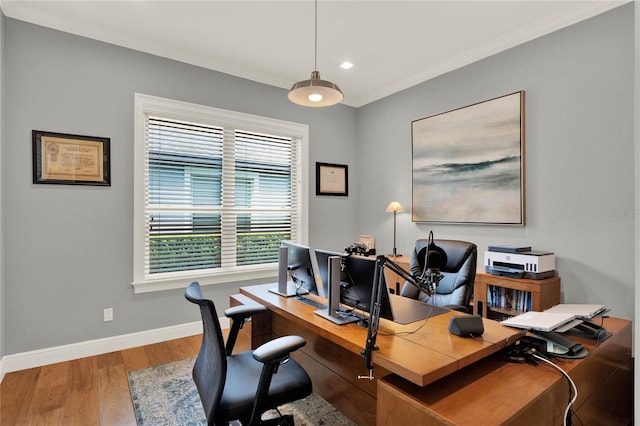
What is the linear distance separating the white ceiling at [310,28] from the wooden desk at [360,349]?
7.52ft

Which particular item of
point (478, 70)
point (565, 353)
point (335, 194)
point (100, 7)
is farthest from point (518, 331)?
point (100, 7)

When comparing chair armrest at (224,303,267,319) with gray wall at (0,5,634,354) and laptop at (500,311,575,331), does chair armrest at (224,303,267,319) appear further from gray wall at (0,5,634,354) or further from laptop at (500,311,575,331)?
gray wall at (0,5,634,354)

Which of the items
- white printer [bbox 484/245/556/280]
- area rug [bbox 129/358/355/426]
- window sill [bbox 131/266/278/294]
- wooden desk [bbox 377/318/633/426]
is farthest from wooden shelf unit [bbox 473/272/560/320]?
window sill [bbox 131/266/278/294]

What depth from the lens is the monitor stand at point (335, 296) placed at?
1801mm

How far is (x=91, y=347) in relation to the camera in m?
3.02

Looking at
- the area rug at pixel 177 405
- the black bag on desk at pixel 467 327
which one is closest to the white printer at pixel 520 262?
the black bag on desk at pixel 467 327

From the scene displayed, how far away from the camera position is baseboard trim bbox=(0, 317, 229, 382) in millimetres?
2729

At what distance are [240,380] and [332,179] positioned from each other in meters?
3.33

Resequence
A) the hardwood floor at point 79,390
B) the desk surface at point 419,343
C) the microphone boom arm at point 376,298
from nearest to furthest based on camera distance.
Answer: the desk surface at point 419,343 → the microphone boom arm at point 376,298 → the hardwood floor at point 79,390

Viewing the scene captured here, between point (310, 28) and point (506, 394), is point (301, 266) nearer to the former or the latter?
point (506, 394)

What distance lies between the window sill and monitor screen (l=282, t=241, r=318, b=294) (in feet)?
5.20

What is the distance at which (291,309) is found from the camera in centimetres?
205

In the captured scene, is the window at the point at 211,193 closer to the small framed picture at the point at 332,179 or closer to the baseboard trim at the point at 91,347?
the small framed picture at the point at 332,179

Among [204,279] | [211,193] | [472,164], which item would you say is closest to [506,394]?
[472,164]
